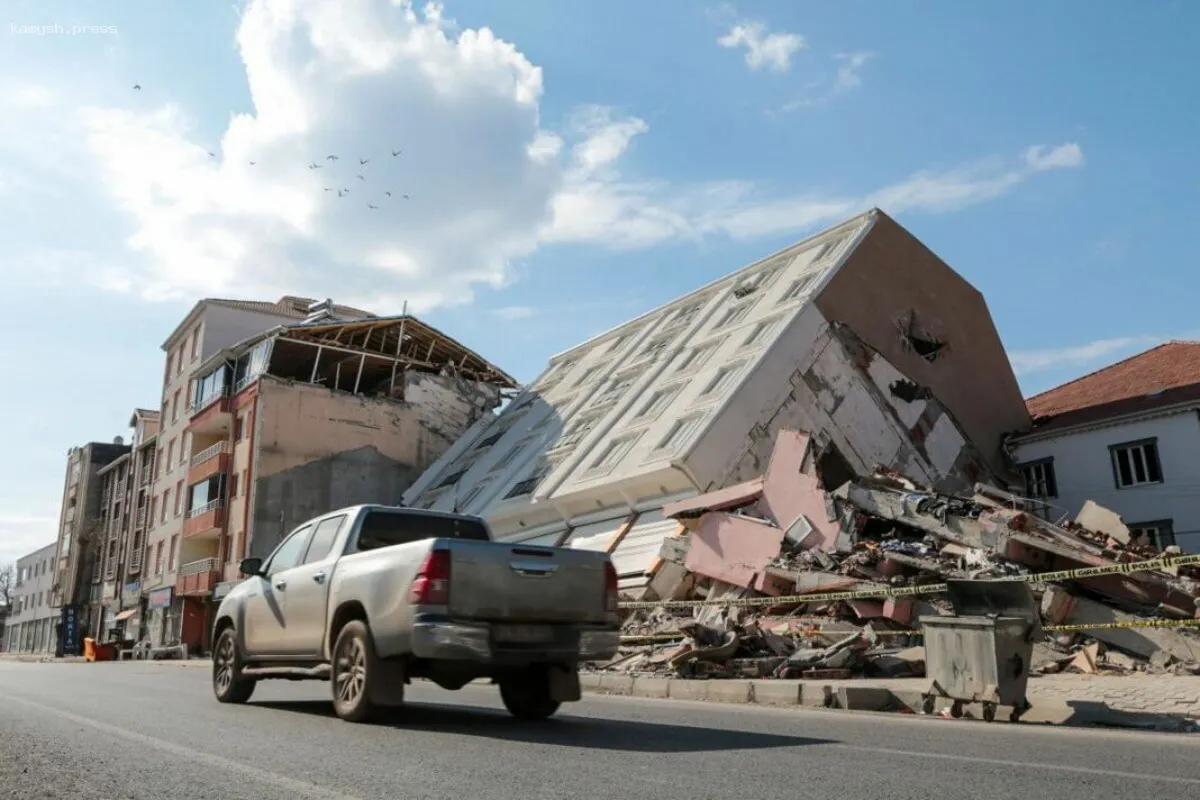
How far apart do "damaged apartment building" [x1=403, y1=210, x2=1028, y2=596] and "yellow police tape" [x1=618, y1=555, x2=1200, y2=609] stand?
3504 millimetres

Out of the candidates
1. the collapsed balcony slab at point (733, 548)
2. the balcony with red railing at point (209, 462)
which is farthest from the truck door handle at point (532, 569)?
the balcony with red railing at point (209, 462)

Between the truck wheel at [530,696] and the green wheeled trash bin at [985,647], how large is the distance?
3.95 metres

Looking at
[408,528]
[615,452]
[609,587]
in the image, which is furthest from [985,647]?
[615,452]

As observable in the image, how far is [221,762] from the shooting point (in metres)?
5.29

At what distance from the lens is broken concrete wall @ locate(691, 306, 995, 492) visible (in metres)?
23.9

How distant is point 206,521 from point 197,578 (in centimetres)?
250

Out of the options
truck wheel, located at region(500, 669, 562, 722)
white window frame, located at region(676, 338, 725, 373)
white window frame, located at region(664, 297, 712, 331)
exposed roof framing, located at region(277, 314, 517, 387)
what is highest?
exposed roof framing, located at region(277, 314, 517, 387)

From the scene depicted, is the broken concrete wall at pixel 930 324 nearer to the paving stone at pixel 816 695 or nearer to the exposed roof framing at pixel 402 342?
the paving stone at pixel 816 695

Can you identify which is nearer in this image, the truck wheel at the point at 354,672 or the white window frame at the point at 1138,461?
the truck wheel at the point at 354,672

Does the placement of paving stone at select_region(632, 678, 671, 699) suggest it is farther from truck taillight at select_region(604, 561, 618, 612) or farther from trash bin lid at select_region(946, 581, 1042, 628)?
truck taillight at select_region(604, 561, 618, 612)

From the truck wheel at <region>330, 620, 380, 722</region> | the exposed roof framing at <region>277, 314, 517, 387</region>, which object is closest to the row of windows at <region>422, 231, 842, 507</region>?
the exposed roof framing at <region>277, 314, 517, 387</region>

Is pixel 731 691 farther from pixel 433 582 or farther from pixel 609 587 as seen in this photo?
pixel 433 582

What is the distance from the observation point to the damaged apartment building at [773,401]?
2375 centimetres

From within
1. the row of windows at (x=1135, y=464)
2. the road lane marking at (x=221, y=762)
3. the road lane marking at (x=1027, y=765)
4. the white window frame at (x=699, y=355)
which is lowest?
the road lane marking at (x=1027, y=765)
